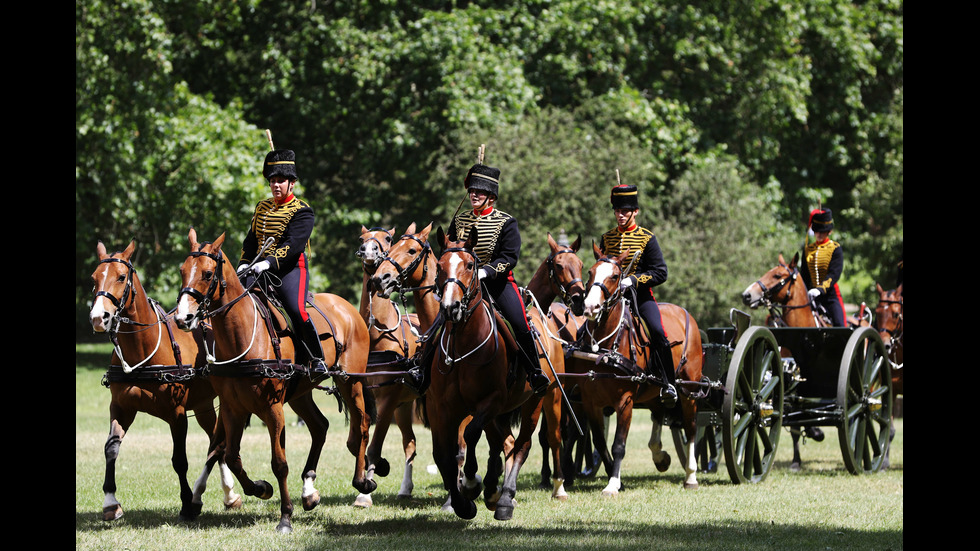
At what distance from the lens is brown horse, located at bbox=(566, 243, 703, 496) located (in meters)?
11.0

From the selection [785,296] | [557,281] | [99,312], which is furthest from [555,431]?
[785,296]

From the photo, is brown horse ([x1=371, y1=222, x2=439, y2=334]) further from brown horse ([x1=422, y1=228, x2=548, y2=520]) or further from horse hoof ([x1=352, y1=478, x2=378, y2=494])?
horse hoof ([x1=352, y1=478, x2=378, y2=494])

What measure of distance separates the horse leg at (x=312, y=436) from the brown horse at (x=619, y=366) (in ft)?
7.96

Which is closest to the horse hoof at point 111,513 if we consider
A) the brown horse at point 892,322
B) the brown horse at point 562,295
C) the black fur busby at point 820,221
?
the brown horse at point 562,295

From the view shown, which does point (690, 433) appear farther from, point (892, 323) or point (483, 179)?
point (892, 323)

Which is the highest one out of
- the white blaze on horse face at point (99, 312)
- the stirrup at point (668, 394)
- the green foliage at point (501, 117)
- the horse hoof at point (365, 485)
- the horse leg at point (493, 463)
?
the green foliage at point (501, 117)

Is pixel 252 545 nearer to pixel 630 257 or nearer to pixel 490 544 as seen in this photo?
pixel 490 544

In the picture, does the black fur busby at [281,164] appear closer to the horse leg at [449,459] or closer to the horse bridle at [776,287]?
the horse leg at [449,459]

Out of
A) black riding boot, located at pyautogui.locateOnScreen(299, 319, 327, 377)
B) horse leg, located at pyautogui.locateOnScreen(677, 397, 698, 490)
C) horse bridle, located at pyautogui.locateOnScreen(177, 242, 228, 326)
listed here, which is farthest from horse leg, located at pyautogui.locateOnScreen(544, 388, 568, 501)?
horse bridle, located at pyautogui.locateOnScreen(177, 242, 228, 326)

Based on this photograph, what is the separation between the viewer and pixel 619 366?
11172mm

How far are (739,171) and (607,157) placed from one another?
5.57 m

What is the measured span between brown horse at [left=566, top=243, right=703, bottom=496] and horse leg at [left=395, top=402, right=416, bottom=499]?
1742 mm

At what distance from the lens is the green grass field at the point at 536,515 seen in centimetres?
840
